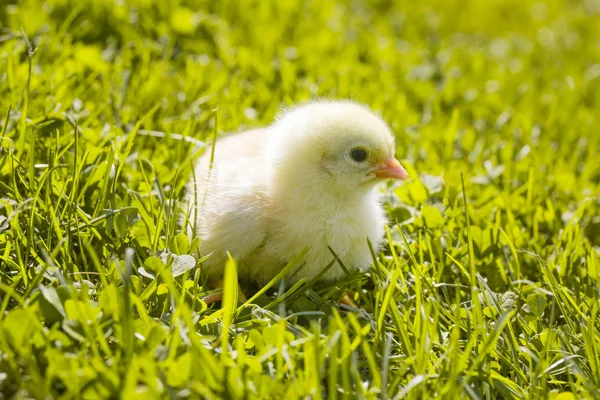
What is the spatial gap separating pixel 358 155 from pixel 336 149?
102 millimetres

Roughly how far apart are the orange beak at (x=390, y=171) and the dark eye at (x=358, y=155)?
0.24 feet

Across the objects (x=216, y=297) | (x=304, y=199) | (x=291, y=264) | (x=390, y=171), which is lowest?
(x=216, y=297)

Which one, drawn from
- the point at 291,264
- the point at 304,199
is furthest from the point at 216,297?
the point at 304,199

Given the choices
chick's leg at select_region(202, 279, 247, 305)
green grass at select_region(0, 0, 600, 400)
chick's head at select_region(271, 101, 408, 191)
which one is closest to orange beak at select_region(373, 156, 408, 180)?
chick's head at select_region(271, 101, 408, 191)

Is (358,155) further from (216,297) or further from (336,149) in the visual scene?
(216,297)

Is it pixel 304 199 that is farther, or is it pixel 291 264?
pixel 304 199

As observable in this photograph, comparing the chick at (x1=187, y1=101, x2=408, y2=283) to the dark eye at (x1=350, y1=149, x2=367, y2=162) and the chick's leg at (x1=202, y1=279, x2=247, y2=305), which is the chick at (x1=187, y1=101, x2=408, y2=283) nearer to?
the dark eye at (x1=350, y1=149, x2=367, y2=162)

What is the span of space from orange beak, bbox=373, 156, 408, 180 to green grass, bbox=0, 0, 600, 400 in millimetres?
243

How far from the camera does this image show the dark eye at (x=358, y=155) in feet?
9.00

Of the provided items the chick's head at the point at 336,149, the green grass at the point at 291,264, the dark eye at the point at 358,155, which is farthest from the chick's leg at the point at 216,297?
the dark eye at the point at 358,155

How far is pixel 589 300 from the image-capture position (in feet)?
8.38

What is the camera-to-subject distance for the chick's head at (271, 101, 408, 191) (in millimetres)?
2705

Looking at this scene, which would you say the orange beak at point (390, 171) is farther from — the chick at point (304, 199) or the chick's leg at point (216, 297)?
the chick's leg at point (216, 297)

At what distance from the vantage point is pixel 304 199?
2.65 m
